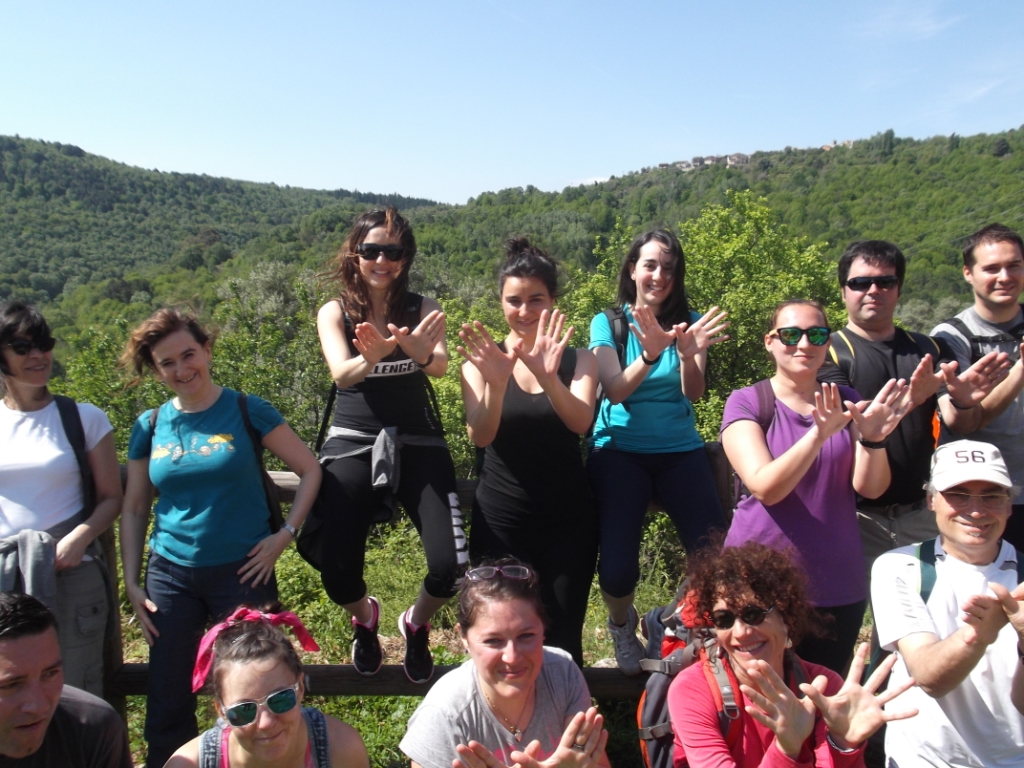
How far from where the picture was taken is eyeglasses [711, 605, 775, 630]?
2318 mm

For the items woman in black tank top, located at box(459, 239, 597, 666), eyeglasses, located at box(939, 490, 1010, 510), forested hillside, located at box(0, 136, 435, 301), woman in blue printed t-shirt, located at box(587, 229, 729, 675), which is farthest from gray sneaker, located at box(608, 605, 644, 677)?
forested hillside, located at box(0, 136, 435, 301)

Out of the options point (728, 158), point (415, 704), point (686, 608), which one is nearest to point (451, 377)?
point (415, 704)

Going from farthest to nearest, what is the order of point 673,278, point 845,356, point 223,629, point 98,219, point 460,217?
point 460,217 < point 98,219 < point 673,278 < point 845,356 < point 223,629

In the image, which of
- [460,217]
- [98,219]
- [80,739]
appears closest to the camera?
[80,739]

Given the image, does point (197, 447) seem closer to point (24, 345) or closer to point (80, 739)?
point (24, 345)

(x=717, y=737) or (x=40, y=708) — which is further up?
(x=40, y=708)

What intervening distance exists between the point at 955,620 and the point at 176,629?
2.81 m

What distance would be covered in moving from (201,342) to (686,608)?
217 centimetres

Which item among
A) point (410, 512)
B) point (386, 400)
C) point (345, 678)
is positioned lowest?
point (345, 678)

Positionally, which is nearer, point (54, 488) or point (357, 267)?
point (54, 488)

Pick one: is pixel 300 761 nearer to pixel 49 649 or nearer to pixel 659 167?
pixel 49 649

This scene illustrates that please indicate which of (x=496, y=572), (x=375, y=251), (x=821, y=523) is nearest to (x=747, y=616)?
(x=821, y=523)

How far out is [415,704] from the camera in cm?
409

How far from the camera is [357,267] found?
3250 mm
